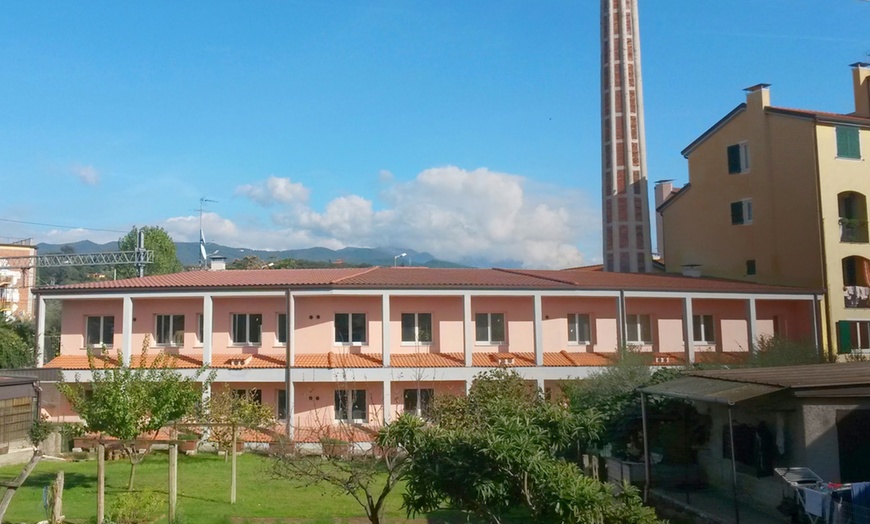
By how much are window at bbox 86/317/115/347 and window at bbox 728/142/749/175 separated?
31.1m

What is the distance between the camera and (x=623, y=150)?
52.3 metres

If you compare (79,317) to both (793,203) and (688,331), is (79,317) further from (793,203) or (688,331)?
(793,203)

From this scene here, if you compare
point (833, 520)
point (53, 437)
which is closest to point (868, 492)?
point (833, 520)

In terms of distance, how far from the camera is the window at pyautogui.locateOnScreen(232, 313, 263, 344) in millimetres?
33719

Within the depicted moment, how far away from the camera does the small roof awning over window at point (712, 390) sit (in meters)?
15.1

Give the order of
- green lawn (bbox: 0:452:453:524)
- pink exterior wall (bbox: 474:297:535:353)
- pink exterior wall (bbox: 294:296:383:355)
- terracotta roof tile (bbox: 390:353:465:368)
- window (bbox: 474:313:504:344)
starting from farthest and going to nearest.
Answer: window (bbox: 474:313:504:344) < pink exterior wall (bbox: 474:297:535:353) < pink exterior wall (bbox: 294:296:383:355) < terracotta roof tile (bbox: 390:353:465:368) < green lawn (bbox: 0:452:453:524)

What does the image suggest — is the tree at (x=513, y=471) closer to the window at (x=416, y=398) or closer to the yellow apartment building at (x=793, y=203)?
the window at (x=416, y=398)

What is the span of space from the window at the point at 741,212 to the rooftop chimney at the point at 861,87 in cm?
771

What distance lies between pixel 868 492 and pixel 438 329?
70.0 feet

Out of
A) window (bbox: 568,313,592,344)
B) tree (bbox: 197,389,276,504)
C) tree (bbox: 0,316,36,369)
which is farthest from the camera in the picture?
tree (bbox: 0,316,36,369)

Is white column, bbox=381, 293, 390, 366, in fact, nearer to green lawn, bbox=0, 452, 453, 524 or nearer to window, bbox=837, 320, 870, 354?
green lawn, bbox=0, 452, 453, 524

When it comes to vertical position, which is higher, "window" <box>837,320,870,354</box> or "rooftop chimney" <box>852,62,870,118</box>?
"rooftop chimney" <box>852,62,870,118</box>

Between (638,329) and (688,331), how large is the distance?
2.56 metres

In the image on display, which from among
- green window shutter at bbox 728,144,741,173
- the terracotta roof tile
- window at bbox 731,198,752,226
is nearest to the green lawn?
the terracotta roof tile
